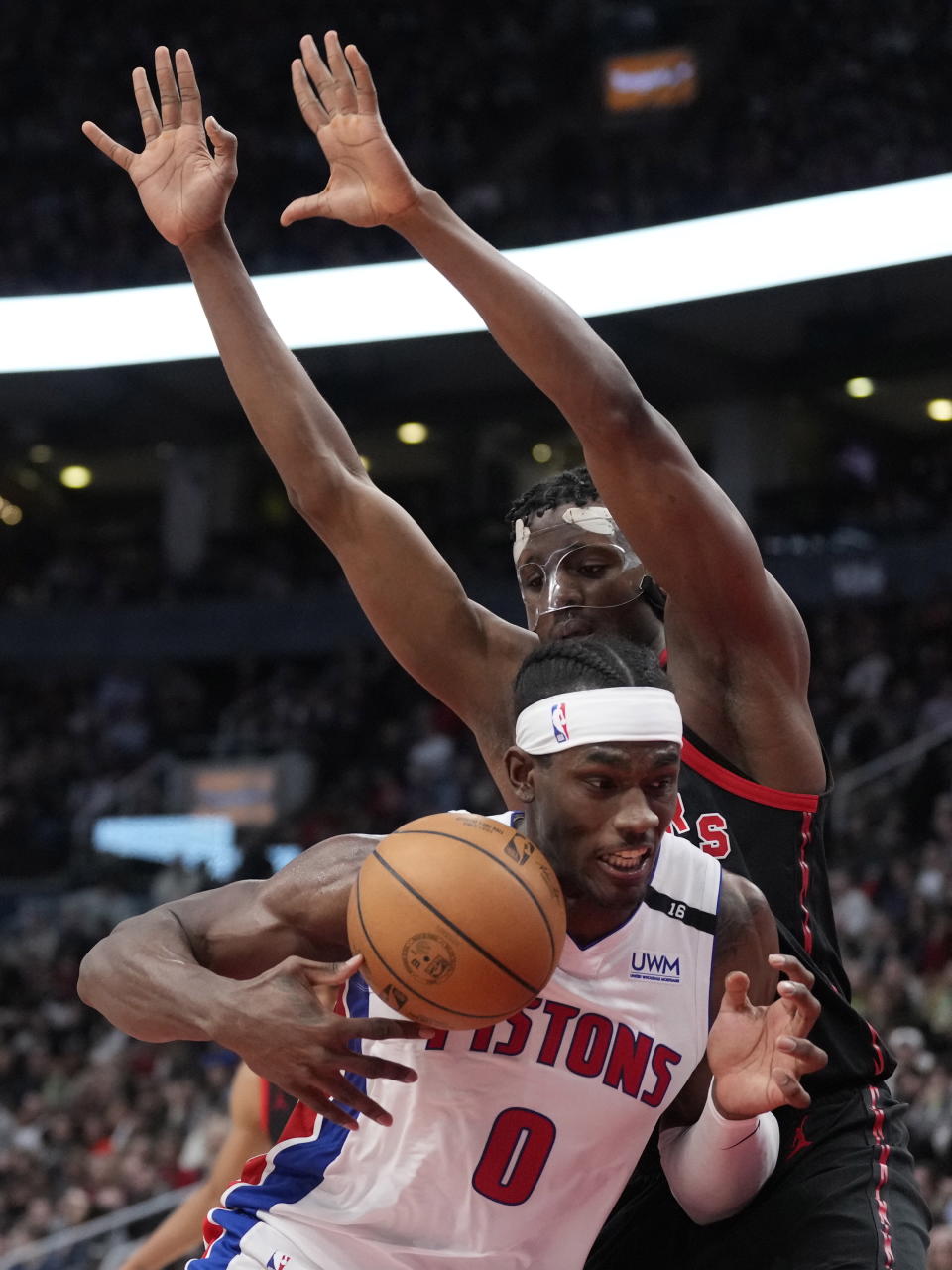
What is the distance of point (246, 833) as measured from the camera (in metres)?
17.5

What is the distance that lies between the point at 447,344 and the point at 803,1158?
1523 centimetres

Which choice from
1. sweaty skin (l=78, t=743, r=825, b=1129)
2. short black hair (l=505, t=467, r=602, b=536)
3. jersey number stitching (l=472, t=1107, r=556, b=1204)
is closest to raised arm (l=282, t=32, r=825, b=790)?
short black hair (l=505, t=467, r=602, b=536)

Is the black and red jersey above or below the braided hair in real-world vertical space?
below

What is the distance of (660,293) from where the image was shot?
16547 mm

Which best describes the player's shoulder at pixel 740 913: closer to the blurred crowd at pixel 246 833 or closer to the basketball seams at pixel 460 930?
the basketball seams at pixel 460 930

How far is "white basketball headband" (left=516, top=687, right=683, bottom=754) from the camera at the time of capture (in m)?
2.81

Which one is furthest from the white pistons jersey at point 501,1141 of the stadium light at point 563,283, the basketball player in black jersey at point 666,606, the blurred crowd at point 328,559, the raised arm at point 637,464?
the stadium light at point 563,283

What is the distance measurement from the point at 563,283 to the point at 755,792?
1411 cm

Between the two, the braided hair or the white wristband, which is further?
the braided hair

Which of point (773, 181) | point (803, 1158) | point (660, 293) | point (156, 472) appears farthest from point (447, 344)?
point (803, 1158)

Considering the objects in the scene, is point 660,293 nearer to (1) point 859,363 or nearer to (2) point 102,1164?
(1) point 859,363

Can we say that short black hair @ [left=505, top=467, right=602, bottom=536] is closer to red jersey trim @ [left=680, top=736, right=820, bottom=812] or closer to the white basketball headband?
red jersey trim @ [left=680, top=736, right=820, bottom=812]

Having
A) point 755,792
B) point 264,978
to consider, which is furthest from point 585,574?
point 264,978

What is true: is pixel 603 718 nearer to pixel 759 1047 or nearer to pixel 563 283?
pixel 759 1047
